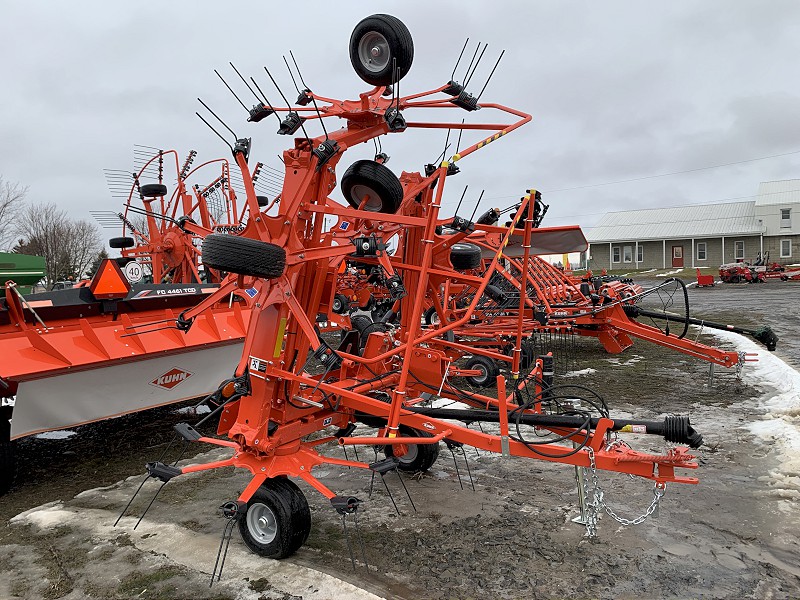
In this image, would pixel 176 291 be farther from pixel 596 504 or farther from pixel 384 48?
pixel 596 504

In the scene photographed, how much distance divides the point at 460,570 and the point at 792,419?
487cm

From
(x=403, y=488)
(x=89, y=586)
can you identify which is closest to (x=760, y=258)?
(x=403, y=488)

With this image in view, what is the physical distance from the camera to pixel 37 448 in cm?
673

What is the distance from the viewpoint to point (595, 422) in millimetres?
3764

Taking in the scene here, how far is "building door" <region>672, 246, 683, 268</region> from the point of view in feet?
141

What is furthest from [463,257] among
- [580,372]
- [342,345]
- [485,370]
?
[580,372]

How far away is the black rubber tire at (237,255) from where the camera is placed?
376 cm

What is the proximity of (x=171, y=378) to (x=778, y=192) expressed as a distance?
49.3 meters

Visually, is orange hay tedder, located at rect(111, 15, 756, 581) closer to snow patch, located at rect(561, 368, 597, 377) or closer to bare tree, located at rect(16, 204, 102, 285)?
snow patch, located at rect(561, 368, 597, 377)

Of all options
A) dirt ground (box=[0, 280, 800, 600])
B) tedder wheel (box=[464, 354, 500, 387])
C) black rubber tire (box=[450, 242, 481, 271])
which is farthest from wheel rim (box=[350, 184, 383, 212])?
tedder wheel (box=[464, 354, 500, 387])

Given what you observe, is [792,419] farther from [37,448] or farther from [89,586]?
[37,448]

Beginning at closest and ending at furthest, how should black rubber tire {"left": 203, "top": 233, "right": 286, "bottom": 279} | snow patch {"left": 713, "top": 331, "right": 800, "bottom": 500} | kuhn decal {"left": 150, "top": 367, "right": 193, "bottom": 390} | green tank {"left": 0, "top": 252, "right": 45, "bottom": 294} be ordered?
black rubber tire {"left": 203, "top": 233, "right": 286, "bottom": 279} → snow patch {"left": 713, "top": 331, "right": 800, "bottom": 500} → kuhn decal {"left": 150, "top": 367, "right": 193, "bottom": 390} → green tank {"left": 0, "top": 252, "right": 45, "bottom": 294}

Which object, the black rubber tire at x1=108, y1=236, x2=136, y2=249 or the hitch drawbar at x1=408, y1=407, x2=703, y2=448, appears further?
the black rubber tire at x1=108, y1=236, x2=136, y2=249

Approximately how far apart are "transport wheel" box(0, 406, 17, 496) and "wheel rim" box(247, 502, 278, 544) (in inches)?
101
